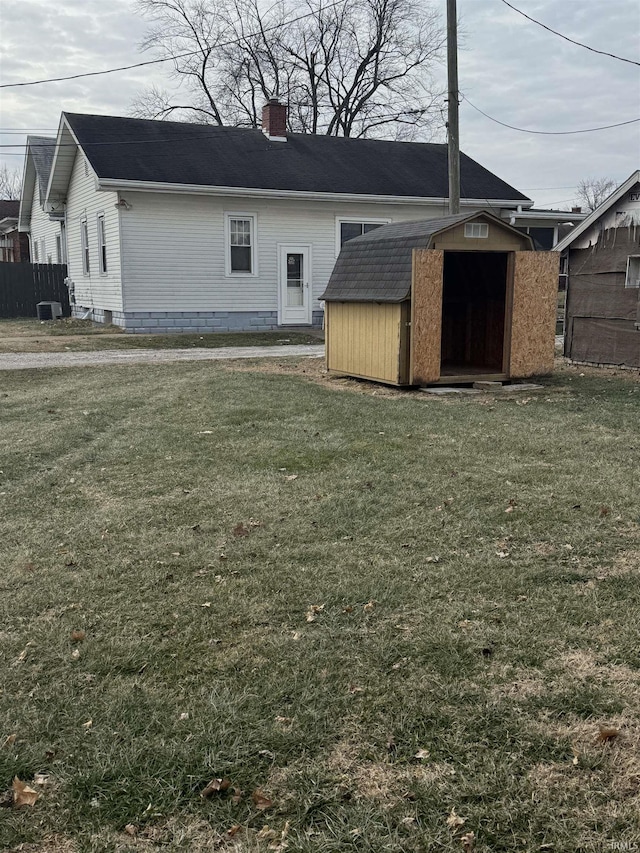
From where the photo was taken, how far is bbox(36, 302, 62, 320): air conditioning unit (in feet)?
80.4

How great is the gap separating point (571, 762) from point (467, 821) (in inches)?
18.6

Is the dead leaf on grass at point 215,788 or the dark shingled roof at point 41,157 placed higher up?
the dark shingled roof at point 41,157

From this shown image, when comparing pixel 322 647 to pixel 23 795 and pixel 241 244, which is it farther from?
pixel 241 244

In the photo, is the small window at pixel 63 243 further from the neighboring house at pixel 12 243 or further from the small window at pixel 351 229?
the small window at pixel 351 229

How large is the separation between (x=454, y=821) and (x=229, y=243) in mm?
19032

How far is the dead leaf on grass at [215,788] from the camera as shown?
8.10 feet

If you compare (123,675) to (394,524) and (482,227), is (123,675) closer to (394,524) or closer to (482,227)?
(394,524)

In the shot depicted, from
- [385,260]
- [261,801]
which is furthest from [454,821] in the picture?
[385,260]

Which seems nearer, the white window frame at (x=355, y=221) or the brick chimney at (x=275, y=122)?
the white window frame at (x=355, y=221)

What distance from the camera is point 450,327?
13.0 meters

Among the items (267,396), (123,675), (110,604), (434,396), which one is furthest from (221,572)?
(434,396)

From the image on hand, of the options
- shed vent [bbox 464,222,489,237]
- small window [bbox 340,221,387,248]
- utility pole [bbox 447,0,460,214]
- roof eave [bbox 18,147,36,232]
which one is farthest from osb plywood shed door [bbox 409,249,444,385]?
roof eave [bbox 18,147,36,232]

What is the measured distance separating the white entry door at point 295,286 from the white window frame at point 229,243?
76 cm

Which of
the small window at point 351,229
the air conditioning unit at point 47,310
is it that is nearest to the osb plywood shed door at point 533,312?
the small window at point 351,229
